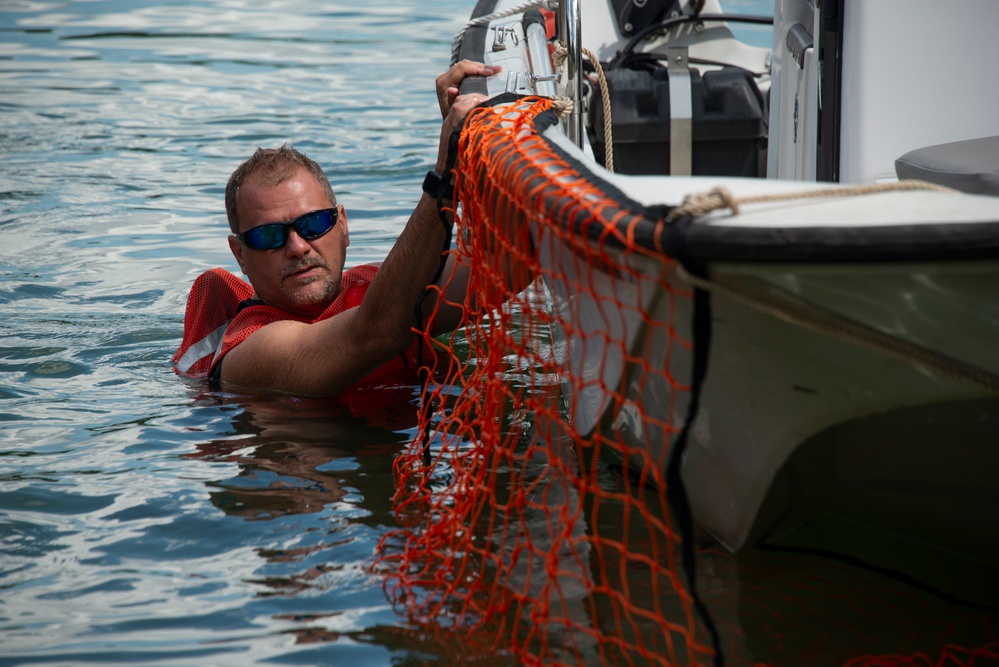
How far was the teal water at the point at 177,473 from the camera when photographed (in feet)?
8.88

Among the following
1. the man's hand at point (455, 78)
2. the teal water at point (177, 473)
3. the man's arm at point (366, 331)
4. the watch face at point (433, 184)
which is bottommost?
the teal water at point (177, 473)

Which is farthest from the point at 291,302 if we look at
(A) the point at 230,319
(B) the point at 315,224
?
(A) the point at 230,319

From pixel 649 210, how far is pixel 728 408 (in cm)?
57

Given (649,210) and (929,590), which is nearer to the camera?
(649,210)

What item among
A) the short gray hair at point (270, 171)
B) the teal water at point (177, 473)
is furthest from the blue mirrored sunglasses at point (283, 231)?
the teal water at point (177, 473)

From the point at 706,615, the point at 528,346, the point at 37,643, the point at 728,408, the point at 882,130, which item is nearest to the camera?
the point at 706,615

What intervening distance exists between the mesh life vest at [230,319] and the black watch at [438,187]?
1.02 metres

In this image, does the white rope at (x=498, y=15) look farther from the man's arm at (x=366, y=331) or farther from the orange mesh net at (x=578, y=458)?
the orange mesh net at (x=578, y=458)

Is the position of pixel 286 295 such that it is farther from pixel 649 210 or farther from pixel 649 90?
pixel 649 210

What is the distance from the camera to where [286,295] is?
432 cm

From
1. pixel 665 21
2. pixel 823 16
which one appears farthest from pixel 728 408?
pixel 665 21

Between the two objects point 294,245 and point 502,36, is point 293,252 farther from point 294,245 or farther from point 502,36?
point 502,36

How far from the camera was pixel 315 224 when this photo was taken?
425cm

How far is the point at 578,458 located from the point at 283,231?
1815 mm
